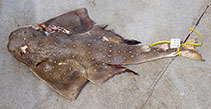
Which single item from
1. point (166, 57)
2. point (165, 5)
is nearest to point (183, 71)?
point (166, 57)

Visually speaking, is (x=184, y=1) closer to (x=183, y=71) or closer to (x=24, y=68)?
(x=183, y=71)

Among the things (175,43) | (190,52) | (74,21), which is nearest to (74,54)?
(74,21)

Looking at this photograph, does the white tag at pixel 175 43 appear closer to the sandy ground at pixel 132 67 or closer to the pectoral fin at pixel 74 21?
the sandy ground at pixel 132 67

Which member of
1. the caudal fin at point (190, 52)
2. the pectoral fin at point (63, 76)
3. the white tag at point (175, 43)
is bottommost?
the pectoral fin at point (63, 76)

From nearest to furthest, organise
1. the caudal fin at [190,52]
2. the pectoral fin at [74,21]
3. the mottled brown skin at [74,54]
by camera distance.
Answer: the mottled brown skin at [74,54] → the caudal fin at [190,52] → the pectoral fin at [74,21]

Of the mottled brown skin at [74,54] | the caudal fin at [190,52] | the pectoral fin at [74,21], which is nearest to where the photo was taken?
the mottled brown skin at [74,54]

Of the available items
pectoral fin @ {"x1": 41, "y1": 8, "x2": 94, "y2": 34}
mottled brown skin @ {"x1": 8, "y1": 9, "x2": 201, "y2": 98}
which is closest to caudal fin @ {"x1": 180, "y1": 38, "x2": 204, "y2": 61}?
mottled brown skin @ {"x1": 8, "y1": 9, "x2": 201, "y2": 98}

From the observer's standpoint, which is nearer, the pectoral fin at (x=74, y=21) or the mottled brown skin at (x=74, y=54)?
the mottled brown skin at (x=74, y=54)

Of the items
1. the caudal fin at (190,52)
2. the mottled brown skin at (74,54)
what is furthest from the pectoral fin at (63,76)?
the caudal fin at (190,52)
